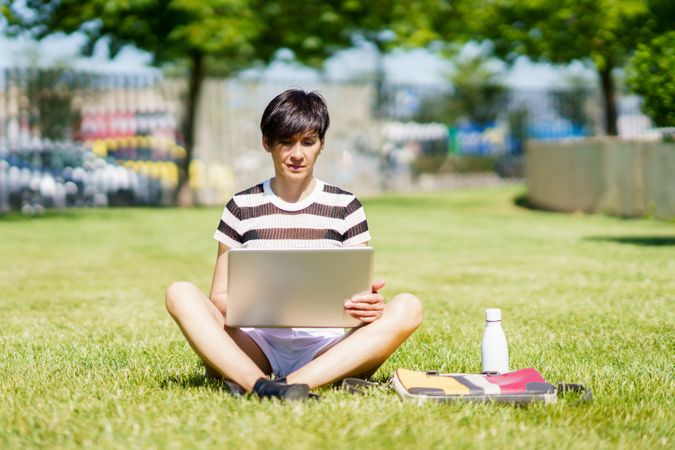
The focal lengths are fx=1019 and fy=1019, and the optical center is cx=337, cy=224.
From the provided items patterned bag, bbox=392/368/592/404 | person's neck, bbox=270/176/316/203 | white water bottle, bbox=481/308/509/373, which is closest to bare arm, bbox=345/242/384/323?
patterned bag, bbox=392/368/592/404

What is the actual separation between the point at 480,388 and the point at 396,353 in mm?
1554

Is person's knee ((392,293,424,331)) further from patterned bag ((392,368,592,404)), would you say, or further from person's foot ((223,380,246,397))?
person's foot ((223,380,246,397))

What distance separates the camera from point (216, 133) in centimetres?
2572

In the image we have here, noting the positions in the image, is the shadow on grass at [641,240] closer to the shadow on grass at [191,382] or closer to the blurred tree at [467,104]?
the shadow on grass at [191,382]

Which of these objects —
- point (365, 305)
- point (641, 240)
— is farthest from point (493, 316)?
point (641, 240)

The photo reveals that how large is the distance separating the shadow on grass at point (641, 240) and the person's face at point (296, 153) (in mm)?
8796

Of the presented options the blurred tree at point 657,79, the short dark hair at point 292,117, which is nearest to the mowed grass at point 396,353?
the short dark hair at point 292,117

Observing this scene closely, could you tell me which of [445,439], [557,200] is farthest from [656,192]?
[445,439]

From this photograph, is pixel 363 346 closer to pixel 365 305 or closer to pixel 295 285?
pixel 365 305

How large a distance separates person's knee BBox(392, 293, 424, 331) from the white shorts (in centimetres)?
37

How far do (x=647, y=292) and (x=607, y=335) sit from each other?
2143mm

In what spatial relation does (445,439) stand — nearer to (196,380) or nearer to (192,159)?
(196,380)

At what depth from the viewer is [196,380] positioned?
4.83m

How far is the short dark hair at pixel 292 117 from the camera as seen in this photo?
446 centimetres
